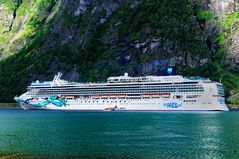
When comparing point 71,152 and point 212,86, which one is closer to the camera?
point 71,152

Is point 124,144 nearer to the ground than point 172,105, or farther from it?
nearer to the ground

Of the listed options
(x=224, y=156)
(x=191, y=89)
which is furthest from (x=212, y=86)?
(x=224, y=156)

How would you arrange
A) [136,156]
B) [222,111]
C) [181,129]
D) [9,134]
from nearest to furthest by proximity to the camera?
[136,156], [9,134], [181,129], [222,111]

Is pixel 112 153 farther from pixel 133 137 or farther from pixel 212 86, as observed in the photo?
pixel 212 86

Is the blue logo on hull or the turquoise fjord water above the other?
the blue logo on hull

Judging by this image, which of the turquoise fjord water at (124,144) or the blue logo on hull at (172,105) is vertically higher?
the blue logo on hull at (172,105)

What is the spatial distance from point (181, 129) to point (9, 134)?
114 ft

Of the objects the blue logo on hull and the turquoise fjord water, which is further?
the blue logo on hull

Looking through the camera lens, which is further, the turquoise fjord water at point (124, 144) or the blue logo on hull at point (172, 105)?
the blue logo on hull at point (172, 105)

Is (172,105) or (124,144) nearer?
(124,144)

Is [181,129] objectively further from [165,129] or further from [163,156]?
[163,156]

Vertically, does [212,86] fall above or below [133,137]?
above

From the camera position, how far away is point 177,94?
19750 cm

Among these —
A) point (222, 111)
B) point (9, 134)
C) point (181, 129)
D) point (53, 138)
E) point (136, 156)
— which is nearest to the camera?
point (136, 156)
